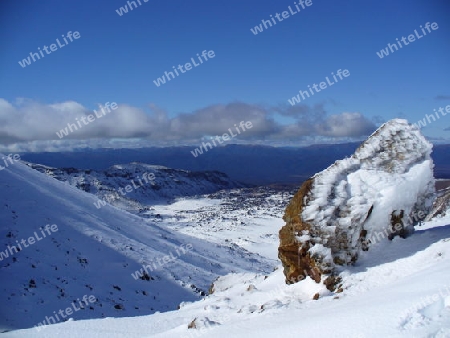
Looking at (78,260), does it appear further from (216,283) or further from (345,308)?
(345,308)

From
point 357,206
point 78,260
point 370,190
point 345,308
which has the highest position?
point 78,260

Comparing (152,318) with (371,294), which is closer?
(371,294)

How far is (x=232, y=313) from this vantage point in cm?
1617

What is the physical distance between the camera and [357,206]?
1543 cm

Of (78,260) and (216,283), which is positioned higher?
(78,260)

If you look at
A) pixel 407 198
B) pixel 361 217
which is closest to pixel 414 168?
pixel 407 198

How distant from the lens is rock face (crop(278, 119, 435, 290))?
1524 cm

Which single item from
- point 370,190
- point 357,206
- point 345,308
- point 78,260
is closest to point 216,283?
point 78,260

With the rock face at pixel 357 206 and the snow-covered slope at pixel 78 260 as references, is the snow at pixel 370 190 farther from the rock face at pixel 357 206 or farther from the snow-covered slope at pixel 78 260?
the snow-covered slope at pixel 78 260

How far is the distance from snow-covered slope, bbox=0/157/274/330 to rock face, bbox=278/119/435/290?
56.1 ft

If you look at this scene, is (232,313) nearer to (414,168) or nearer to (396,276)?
(396,276)

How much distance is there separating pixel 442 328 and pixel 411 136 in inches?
481

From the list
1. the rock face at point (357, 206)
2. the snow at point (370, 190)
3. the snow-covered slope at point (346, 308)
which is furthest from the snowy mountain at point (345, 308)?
the snow at point (370, 190)

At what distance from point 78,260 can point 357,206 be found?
27.1 metres
